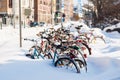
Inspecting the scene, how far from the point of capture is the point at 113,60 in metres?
12.7

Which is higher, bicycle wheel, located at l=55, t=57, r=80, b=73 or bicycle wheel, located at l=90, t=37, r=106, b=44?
bicycle wheel, located at l=55, t=57, r=80, b=73

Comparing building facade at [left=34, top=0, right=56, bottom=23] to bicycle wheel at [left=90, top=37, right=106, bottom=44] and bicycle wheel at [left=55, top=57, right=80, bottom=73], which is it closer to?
bicycle wheel at [left=90, top=37, right=106, bottom=44]

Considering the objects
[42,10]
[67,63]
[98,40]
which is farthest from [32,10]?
[67,63]

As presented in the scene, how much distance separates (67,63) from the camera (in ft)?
35.0

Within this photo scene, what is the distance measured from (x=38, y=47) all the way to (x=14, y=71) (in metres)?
4.34

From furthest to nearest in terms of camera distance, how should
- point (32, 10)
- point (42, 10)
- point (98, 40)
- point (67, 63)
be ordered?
point (42, 10)
point (32, 10)
point (98, 40)
point (67, 63)

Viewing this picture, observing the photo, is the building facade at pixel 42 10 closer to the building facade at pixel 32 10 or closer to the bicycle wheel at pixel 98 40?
the building facade at pixel 32 10

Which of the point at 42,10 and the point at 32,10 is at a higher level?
the point at 32,10

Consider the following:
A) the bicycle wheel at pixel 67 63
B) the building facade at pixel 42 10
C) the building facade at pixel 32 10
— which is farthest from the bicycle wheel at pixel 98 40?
the building facade at pixel 42 10

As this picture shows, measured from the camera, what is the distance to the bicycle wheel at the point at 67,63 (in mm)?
10566

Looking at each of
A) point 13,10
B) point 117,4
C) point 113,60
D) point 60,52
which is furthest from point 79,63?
point 13,10

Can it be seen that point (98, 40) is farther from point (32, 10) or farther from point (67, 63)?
point (32, 10)

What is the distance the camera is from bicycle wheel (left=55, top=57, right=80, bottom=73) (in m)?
10.6

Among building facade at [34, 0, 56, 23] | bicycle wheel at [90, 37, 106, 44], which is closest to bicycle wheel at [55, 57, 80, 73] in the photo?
bicycle wheel at [90, 37, 106, 44]
